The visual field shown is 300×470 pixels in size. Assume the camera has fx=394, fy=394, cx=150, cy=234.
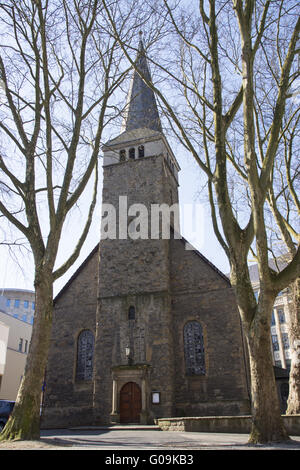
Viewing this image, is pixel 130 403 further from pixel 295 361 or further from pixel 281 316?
pixel 281 316

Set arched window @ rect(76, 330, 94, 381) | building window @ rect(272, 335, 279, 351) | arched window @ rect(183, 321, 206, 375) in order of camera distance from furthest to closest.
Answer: building window @ rect(272, 335, 279, 351) < arched window @ rect(76, 330, 94, 381) < arched window @ rect(183, 321, 206, 375)

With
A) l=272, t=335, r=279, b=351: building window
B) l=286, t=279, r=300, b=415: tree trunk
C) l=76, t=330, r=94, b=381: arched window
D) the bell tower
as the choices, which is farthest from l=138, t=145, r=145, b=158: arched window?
l=272, t=335, r=279, b=351: building window

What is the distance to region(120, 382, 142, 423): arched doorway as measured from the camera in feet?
60.7

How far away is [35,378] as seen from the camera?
29.2ft

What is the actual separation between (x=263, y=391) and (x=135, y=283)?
1361 cm

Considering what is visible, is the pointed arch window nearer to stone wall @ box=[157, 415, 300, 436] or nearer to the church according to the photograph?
the church

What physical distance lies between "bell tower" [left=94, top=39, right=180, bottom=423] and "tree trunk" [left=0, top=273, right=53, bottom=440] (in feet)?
25.3

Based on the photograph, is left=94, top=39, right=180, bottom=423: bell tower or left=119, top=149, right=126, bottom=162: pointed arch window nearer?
left=94, top=39, right=180, bottom=423: bell tower

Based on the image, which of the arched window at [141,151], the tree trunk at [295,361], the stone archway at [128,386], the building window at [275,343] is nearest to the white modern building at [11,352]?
the stone archway at [128,386]

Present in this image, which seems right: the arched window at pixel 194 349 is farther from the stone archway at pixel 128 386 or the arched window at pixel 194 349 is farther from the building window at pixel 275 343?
the building window at pixel 275 343

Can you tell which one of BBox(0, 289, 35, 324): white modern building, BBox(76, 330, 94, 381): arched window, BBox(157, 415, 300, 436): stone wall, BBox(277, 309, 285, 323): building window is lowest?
BBox(157, 415, 300, 436): stone wall

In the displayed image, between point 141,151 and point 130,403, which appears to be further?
point 141,151

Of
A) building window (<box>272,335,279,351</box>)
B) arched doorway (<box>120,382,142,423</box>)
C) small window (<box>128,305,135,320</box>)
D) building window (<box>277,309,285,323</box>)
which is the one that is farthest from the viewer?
building window (<box>277,309,285,323</box>)

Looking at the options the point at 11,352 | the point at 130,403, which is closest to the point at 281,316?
the point at 11,352
